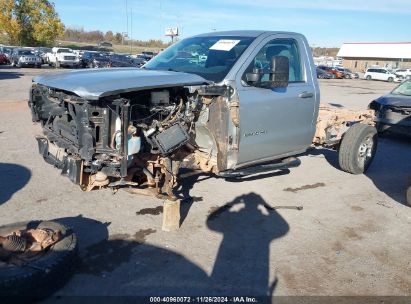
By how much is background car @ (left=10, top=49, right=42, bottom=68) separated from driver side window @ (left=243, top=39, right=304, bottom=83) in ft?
113

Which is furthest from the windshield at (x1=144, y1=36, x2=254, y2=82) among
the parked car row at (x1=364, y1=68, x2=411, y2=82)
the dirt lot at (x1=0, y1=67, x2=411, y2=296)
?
the parked car row at (x1=364, y1=68, x2=411, y2=82)

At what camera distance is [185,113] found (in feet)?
14.9

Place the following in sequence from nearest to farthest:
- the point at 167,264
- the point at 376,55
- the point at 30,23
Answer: the point at 167,264
the point at 30,23
the point at 376,55

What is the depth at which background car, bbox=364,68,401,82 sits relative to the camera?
150ft

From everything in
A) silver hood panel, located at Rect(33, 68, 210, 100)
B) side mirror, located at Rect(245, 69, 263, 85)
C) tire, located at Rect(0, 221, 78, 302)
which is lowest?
tire, located at Rect(0, 221, 78, 302)

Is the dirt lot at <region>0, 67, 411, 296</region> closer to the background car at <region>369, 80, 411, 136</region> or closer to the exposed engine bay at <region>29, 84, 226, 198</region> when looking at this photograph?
the exposed engine bay at <region>29, 84, 226, 198</region>

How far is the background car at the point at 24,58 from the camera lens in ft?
115

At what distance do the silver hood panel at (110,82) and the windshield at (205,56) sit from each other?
42 cm

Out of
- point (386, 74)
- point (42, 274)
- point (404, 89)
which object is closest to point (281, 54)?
point (42, 274)

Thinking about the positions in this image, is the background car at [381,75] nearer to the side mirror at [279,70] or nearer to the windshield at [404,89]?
the windshield at [404,89]

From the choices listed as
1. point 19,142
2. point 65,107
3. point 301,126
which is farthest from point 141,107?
point 19,142

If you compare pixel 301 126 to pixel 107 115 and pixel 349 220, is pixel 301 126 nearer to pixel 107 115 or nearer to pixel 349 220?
pixel 349 220

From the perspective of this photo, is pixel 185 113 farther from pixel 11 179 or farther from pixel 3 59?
pixel 3 59

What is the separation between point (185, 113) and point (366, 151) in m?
3.80
